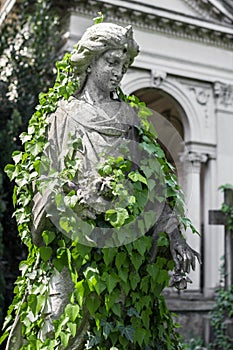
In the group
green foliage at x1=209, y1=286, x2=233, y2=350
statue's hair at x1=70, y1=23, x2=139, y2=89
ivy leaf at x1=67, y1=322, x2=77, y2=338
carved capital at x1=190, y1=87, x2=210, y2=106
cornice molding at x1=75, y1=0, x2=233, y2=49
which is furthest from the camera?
carved capital at x1=190, y1=87, x2=210, y2=106

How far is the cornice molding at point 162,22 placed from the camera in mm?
8727

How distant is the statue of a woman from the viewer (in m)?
2.22

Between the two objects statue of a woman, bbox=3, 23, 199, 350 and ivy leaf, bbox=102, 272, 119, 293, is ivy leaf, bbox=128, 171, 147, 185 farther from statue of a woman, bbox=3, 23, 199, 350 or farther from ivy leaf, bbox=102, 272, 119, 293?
ivy leaf, bbox=102, 272, 119, 293

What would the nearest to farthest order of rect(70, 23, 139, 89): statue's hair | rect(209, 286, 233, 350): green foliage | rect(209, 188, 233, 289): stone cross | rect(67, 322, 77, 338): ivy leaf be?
1. rect(67, 322, 77, 338): ivy leaf
2. rect(70, 23, 139, 89): statue's hair
3. rect(209, 188, 233, 289): stone cross
4. rect(209, 286, 233, 350): green foliage

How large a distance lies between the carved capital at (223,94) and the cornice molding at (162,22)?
763 millimetres

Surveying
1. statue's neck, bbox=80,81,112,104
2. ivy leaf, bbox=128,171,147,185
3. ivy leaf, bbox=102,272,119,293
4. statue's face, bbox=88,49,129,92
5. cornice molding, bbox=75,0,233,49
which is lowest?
ivy leaf, bbox=102,272,119,293

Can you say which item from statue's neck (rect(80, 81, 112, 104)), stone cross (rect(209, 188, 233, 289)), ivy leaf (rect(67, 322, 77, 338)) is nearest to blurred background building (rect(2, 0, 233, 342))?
stone cross (rect(209, 188, 233, 289))

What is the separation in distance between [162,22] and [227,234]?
4.27m

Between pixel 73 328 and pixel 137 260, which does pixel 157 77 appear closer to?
pixel 137 260

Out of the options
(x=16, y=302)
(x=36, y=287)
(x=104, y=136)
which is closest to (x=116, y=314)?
(x=36, y=287)

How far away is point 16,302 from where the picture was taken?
102 inches

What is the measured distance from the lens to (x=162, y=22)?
9.41m

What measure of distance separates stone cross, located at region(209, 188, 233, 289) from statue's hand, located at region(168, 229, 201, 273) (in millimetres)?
4469

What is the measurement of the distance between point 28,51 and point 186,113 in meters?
3.63
